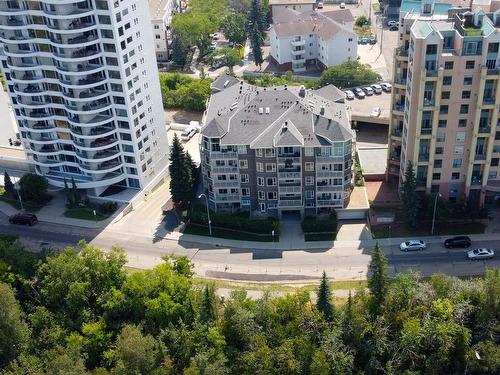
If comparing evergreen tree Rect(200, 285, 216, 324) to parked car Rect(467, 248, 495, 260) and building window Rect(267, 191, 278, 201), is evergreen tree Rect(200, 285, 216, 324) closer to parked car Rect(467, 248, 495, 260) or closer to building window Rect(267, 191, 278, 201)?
building window Rect(267, 191, 278, 201)

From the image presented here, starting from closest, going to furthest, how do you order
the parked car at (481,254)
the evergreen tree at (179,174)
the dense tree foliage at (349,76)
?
the parked car at (481,254) → the evergreen tree at (179,174) → the dense tree foliage at (349,76)

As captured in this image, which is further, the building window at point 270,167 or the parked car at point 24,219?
the parked car at point 24,219

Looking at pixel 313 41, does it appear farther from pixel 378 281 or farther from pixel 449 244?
pixel 378 281

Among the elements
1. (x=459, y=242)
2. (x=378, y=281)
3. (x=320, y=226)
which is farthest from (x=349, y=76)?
(x=378, y=281)

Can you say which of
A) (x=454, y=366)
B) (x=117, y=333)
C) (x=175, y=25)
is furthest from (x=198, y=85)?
(x=454, y=366)

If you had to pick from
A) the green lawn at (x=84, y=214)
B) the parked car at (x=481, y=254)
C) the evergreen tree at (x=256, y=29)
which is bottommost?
the parked car at (x=481, y=254)

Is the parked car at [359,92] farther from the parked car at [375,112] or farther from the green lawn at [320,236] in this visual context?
the green lawn at [320,236]

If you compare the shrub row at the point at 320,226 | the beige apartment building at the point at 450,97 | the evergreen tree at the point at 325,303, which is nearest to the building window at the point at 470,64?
the beige apartment building at the point at 450,97
